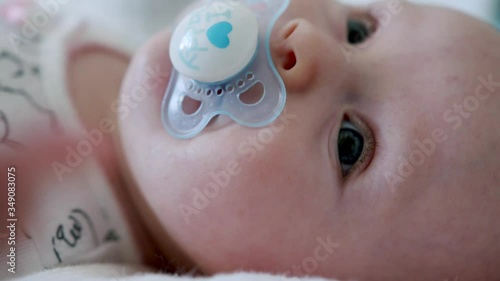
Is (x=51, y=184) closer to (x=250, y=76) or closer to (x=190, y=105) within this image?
(x=190, y=105)

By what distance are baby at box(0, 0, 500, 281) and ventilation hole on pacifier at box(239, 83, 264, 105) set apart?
0.13ft

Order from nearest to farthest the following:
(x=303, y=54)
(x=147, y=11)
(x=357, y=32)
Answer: (x=303, y=54) < (x=357, y=32) < (x=147, y=11)

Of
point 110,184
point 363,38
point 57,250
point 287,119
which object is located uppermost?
point 363,38

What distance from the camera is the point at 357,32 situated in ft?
2.92

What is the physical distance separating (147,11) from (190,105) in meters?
0.65

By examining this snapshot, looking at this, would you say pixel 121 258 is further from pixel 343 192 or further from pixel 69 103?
pixel 343 192

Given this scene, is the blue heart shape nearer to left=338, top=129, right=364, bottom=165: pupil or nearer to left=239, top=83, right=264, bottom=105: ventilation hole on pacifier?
left=239, top=83, right=264, bottom=105: ventilation hole on pacifier

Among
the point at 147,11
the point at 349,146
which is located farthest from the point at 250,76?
the point at 147,11

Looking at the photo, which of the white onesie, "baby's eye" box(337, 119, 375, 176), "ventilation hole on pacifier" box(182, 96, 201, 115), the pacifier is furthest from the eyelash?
the white onesie

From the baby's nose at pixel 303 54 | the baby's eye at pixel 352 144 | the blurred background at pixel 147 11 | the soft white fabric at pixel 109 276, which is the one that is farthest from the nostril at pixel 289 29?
the blurred background at pixel 147 11

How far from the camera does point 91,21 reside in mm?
1031

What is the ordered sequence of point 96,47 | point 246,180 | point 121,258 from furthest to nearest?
point 96,47 → point 121,258 → point 246,180

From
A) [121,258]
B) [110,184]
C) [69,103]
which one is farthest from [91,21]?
[121,258]

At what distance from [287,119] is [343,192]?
13 cm
